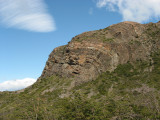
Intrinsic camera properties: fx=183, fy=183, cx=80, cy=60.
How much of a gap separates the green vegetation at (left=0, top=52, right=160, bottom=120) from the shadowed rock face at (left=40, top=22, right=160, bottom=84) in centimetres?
290

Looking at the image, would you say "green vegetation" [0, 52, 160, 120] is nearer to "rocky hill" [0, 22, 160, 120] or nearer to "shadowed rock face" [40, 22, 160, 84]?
"rocky hill" [0, 22, 160, 120]

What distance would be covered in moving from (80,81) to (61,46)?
2624cm

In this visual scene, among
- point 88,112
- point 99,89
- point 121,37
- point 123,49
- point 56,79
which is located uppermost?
point 121,37

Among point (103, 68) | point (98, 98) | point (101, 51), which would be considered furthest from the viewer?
point (101, 51)

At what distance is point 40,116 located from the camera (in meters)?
29.5

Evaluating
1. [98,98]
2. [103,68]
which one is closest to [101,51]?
[103,68]

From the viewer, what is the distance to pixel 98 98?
46562 millimetres

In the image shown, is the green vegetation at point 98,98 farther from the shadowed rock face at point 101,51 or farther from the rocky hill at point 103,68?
the shadowed rock face at point 101,51

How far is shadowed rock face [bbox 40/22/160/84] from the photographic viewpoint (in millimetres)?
62200

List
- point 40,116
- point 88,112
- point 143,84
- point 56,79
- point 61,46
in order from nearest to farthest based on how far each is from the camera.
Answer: point 88,112, point 40,116, point 143,84, point 56,79, point 61,46

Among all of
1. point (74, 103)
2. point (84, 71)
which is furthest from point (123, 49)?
point (74, 103)

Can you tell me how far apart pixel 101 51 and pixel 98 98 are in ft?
73.9

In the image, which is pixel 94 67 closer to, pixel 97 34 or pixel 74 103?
pixel 97 34

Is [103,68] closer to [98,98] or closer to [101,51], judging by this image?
[101,51]
